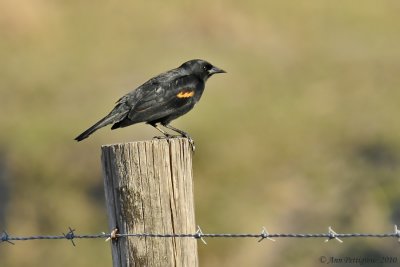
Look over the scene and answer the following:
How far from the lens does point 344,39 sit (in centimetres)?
2009

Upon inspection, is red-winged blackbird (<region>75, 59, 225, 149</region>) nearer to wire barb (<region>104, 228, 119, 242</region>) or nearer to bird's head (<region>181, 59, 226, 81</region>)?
bird's head (<region>181, 59, 226, 81</region>)

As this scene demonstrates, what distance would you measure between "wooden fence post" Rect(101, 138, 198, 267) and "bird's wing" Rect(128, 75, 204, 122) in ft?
10.1

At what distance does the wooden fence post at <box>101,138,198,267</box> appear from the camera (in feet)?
14.6

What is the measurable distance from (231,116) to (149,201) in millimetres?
10754

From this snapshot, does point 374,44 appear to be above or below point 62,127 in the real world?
above

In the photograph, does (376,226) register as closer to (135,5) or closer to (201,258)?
(201,258)

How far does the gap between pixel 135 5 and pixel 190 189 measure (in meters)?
16.6

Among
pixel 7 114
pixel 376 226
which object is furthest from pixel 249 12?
pixel 376 226

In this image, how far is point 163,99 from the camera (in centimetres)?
789
